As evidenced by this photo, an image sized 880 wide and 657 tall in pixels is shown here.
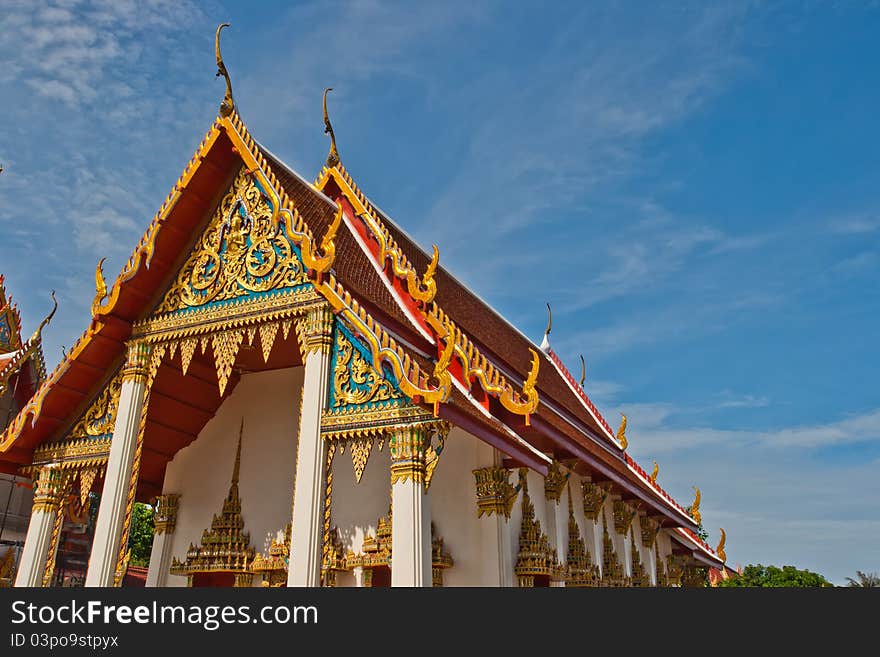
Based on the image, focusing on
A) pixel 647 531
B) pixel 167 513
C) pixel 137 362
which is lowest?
pixel 167 513

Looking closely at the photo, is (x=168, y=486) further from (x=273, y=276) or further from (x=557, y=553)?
(x=557, y=553)

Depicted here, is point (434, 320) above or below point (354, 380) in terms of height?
above

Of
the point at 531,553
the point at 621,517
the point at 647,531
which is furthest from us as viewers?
the point at 647,531

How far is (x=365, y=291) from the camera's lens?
31.2ft

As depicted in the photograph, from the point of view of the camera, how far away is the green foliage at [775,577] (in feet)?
84.2

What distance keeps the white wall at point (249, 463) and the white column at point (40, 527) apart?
1.87m

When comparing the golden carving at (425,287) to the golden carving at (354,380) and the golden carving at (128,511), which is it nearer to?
the golden carving at (354,380)

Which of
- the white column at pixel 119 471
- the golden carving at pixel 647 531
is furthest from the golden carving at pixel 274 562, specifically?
the golden carving at pixel 647 531

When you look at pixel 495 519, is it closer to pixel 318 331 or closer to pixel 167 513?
pixel 318 331

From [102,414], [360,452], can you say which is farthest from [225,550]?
[360,452]

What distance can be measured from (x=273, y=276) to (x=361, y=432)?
2303 millimetres

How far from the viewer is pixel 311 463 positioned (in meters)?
7.88

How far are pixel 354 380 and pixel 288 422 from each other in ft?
10.8

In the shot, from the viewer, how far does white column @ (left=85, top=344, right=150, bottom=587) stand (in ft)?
27.9
